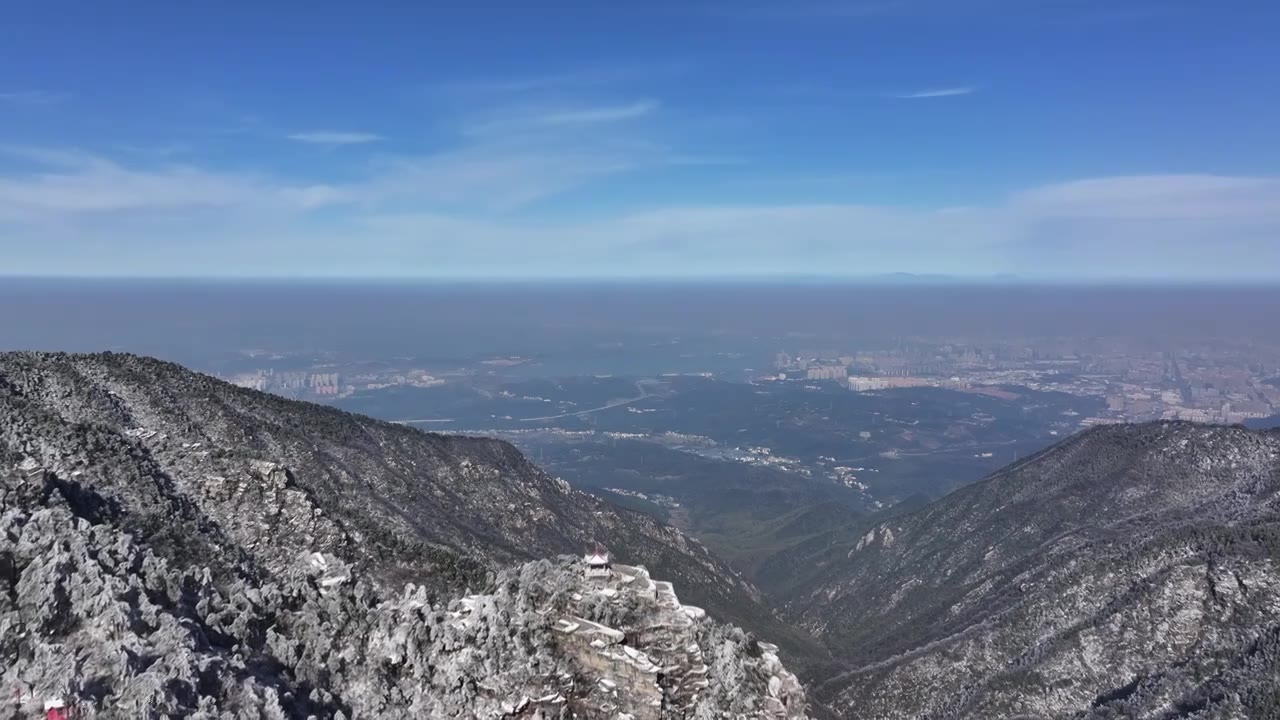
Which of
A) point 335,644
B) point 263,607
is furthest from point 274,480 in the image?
point 335,644

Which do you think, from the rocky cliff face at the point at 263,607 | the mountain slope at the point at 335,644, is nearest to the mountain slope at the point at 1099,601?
the rocky cliff face at the point at 263,607

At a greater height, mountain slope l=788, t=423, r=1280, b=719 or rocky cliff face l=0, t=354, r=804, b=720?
rocky cliff face l=0, t=354, r=804, b=720

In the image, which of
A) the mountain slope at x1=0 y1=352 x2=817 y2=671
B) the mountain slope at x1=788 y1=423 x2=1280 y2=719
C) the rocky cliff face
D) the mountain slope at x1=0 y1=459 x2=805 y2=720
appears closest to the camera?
the mountain slope at x1=0 y1=459 x2=805 y2=720

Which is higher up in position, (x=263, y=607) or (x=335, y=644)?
(x=263, y=607)

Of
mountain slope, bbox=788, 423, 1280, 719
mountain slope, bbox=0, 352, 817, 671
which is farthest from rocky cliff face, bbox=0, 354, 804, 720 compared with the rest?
mountain slope, bbox=788, 423, 1280, 719

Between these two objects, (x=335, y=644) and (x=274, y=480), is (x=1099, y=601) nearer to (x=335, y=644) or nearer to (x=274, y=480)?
(x=335, y=644)

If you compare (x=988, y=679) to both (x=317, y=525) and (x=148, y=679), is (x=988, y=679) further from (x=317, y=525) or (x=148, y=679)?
(x=148, y=679)

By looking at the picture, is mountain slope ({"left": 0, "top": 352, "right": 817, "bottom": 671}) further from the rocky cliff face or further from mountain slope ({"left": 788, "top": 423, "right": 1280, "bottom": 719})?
mountain slope ({"left": 788, "top": 423, "right": 1280, "bottom": 719})
